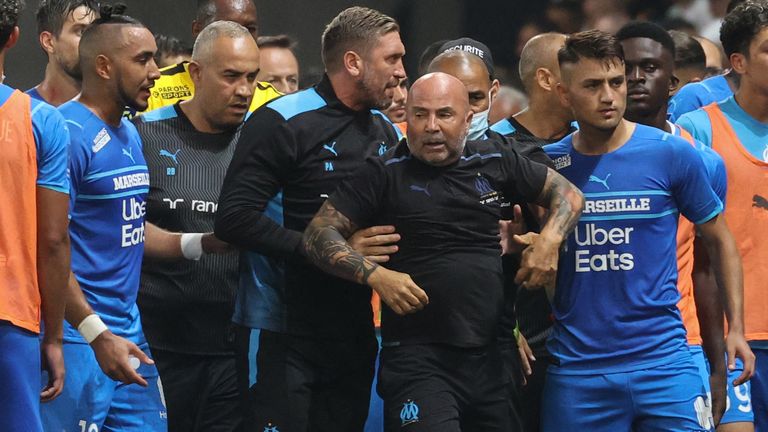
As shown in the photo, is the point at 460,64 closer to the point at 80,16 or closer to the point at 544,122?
the point at 544,122

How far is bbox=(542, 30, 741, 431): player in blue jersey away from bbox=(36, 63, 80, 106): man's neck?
2.57 metres

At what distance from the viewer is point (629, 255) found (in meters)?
5.30

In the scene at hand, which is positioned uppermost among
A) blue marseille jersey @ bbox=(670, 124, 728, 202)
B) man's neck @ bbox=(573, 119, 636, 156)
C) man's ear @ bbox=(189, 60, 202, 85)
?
man's ear @ bbox=(189, 60, 202, 85)

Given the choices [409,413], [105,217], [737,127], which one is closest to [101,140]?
[105,217]

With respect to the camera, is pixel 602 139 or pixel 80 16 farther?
pixel 80 16

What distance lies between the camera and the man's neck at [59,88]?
266 inches

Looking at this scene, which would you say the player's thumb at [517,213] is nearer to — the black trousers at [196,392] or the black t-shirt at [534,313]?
the black t-shirt at [534,313]

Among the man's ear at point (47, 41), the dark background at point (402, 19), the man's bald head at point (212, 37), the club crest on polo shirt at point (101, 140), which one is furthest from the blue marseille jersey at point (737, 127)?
the dark background at point (402, 19)

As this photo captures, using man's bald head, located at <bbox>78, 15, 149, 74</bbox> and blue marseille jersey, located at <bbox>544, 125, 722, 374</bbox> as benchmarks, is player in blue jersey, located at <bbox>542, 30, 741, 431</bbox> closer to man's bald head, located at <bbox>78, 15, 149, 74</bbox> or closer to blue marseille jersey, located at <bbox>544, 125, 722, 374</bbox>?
blue marseille jersey, located at <bbox>544, 125, 722, 374</bbox>

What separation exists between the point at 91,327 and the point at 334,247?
902mm

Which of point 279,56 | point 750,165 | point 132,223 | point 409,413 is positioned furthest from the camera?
point 279,56

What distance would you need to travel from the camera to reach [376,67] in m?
→ 5.47

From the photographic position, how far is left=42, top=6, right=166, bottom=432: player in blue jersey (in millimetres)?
5312

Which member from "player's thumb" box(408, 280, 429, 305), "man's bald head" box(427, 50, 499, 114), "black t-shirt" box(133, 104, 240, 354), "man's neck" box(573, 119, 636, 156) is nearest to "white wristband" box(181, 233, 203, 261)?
"black t-shirt" box(133, 104, 240, 354)
